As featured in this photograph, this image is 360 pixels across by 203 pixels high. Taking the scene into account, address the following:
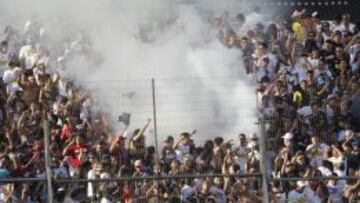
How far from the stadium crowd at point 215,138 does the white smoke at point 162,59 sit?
280mm

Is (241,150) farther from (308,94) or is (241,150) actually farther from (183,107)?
(308,94)

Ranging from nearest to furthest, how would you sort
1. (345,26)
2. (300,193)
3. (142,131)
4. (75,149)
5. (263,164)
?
(263,164)
(300,193)
(75,149)
(142,131)
(345,26)

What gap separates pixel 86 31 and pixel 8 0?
2.25 m

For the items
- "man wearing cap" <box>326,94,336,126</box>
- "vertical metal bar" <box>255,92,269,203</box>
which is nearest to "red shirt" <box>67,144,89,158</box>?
"man wearing cap" <box>326,94,336,126</box>

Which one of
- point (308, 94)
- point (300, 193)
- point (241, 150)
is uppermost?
point (308, 94)

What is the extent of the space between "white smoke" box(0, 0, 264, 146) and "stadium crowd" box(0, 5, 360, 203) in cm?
28

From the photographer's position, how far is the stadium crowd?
15.1m

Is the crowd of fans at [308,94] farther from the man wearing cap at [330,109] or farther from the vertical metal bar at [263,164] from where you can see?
the vertical metal bar at [263,164]

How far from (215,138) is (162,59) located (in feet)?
17.1

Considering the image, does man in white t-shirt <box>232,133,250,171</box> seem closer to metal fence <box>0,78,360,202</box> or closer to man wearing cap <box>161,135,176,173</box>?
metal fence <box>0,78,360,202</box>

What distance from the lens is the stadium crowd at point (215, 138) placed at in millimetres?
15094

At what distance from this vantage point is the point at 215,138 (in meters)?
18.5

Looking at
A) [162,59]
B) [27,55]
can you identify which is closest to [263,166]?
[27,55]

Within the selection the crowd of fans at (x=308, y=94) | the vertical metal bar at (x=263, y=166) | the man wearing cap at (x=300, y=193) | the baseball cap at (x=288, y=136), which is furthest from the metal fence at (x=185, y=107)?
the vertical metal bar at (x=263, y=166)
